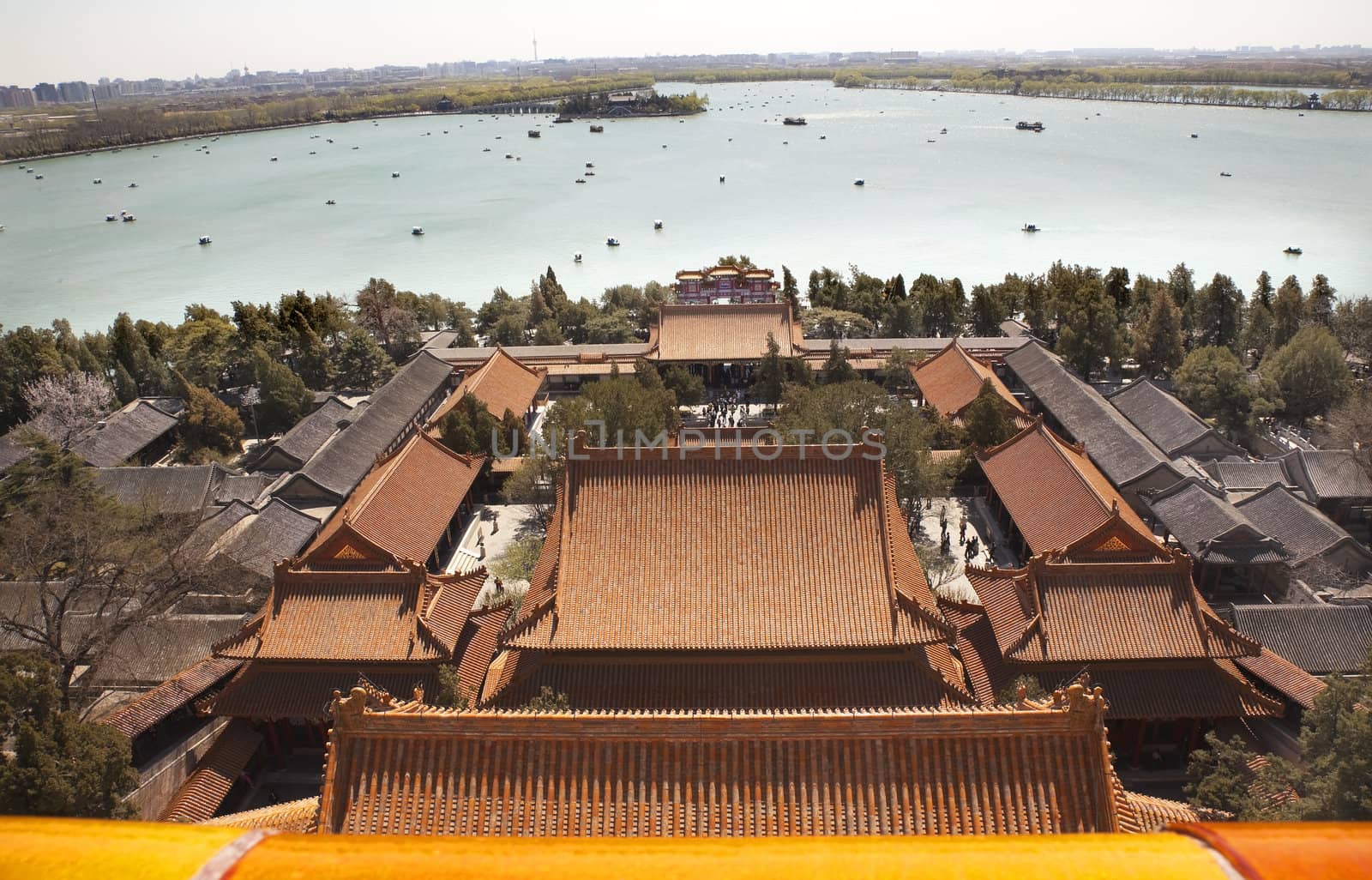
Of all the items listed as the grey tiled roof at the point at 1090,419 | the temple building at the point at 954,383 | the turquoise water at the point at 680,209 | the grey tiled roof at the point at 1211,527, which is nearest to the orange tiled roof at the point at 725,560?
the grey tiled roof at the point at 1211,527

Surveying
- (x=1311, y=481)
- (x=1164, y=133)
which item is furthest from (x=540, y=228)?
(x=1164, y=133)

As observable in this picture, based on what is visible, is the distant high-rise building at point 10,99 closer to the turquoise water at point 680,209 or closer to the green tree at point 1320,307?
the turquoise water at point 680,209

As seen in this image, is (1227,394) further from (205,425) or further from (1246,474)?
(205,425)

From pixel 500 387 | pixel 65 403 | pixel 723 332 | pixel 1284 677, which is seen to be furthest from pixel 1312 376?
pixel 65 403

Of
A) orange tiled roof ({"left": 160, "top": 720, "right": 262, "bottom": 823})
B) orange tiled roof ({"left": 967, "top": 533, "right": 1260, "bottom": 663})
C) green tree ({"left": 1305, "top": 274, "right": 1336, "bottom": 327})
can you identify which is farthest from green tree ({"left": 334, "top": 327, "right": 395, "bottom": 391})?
green tree ({"left": 1305, "top": 274, "right": 1336, "bottom": 327})

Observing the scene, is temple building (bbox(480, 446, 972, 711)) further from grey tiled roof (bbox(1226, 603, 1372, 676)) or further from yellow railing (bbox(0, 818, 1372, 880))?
yellow railing (bbox(0, 818, 1372, 880))
